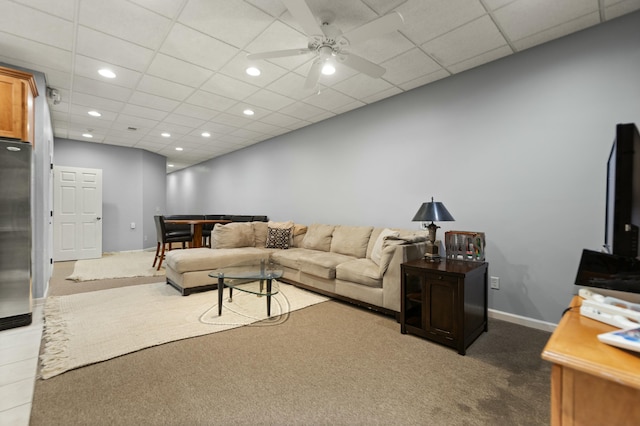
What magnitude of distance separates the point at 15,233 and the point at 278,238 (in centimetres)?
312

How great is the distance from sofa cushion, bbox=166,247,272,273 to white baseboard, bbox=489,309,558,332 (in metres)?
3.11

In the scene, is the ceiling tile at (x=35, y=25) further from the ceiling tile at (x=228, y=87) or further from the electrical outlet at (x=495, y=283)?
the electrical outlet at (x=495, y=283)

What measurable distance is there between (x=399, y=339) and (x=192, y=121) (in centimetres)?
497

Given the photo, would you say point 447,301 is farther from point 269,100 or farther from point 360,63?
point 269,100

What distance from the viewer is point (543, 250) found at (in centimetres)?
282

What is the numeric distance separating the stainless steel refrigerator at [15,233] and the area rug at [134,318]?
0.29 m

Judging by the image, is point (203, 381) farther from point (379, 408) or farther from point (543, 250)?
point (543, 250)

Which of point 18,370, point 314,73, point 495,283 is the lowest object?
point 18,370

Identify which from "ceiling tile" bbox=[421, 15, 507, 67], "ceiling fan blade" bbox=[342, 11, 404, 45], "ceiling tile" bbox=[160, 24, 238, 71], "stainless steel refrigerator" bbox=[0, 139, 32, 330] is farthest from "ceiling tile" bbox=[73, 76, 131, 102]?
"ceiling tile" bbox=[421, 15, 507, 67]

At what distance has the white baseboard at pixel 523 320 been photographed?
2.76 metres

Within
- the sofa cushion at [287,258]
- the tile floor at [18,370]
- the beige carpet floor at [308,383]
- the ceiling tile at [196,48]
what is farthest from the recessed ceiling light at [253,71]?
the tile floor at [18,370]

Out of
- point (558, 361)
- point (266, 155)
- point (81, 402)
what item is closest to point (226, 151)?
point (266, 155)

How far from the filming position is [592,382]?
2.68 feet

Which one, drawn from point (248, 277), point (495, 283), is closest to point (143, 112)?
point (248, 277)
